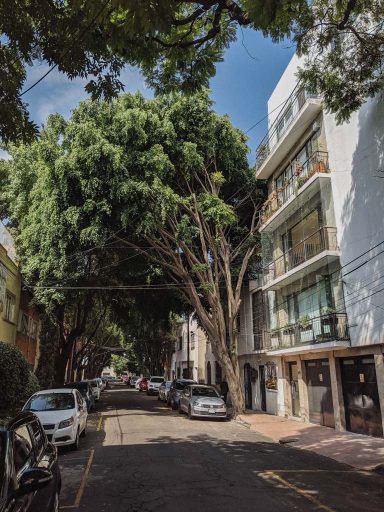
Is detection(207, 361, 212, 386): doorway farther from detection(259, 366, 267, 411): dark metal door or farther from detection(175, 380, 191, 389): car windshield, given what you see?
detection(259, 366, 267, 411): dark metal door

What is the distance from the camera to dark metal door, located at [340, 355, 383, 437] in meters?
15.5

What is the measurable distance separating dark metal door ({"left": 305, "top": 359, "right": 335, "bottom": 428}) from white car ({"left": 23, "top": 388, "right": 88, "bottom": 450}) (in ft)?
31.3

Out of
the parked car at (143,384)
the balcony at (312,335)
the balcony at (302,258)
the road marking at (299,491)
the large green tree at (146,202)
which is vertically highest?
the large green tree at (146,202)

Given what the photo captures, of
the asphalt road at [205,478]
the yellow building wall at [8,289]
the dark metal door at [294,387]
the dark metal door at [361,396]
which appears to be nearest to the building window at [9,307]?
the yellow building wall at [8,289]

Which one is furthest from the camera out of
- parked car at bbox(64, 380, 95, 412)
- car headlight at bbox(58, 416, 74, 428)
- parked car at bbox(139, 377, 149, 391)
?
parked car at bbox(139, 377, 149, 391)

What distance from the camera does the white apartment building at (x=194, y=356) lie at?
135ft

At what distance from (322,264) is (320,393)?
17.5ft

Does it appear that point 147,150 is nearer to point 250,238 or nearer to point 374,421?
point 250,238

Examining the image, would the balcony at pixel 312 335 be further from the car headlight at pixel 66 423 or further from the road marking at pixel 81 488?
the road marking at pixel 81 488

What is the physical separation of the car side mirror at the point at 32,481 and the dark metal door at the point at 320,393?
627 inches

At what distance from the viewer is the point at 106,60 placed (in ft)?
22.6

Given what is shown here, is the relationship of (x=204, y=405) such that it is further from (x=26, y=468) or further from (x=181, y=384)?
(x=26, y=468)

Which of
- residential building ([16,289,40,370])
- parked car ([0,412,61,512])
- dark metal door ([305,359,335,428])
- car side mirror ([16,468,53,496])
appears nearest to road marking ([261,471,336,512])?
parked car ([0,412,61,512])

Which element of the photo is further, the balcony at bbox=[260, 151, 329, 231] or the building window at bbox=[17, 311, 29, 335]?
the building window at bbox=[17, 311, 29, 335]
